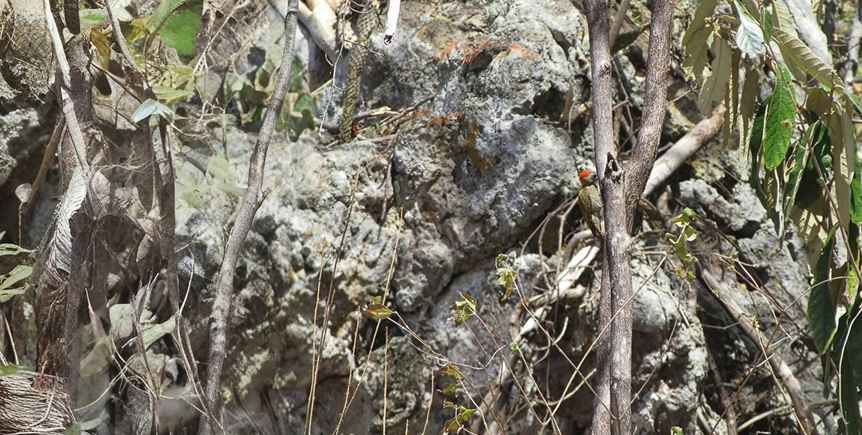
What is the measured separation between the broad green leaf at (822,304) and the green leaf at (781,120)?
0.78ft

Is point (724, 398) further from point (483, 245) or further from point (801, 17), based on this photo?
point (801, 17)

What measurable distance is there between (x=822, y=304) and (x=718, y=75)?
1.54ft

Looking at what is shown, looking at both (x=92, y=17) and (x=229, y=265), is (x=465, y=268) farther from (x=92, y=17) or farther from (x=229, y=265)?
(x=92, y=17)

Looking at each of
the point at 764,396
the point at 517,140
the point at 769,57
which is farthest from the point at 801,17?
the point at 764,396

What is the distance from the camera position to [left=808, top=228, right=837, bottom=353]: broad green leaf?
154 centimetres

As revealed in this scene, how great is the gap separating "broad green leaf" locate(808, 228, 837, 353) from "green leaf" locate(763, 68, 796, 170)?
0.24 meters

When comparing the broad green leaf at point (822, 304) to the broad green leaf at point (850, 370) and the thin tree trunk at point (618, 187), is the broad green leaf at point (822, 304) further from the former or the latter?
the thin tree trunk at point (618, 187)

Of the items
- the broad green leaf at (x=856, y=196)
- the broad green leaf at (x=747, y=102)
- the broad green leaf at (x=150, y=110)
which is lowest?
the broad green leaf at (x=856, y=196)

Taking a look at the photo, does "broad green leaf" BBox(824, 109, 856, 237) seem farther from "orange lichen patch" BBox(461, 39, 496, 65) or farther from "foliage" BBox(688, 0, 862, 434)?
"orange lichen patch" BBox(461, 39, 496, 65)

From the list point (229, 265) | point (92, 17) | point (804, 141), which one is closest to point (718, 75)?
point (804, 141)

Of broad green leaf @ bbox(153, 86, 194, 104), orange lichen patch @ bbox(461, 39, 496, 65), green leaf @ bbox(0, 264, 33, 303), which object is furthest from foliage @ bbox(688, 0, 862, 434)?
green leaf @ bbox(0, 264, 33, 303)

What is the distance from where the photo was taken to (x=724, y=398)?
6.23 ft

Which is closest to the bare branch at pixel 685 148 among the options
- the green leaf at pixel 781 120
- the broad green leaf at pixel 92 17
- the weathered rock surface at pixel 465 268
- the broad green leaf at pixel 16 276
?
the weathered rock surface at pixel 465 268

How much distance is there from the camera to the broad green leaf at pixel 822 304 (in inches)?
60.6
